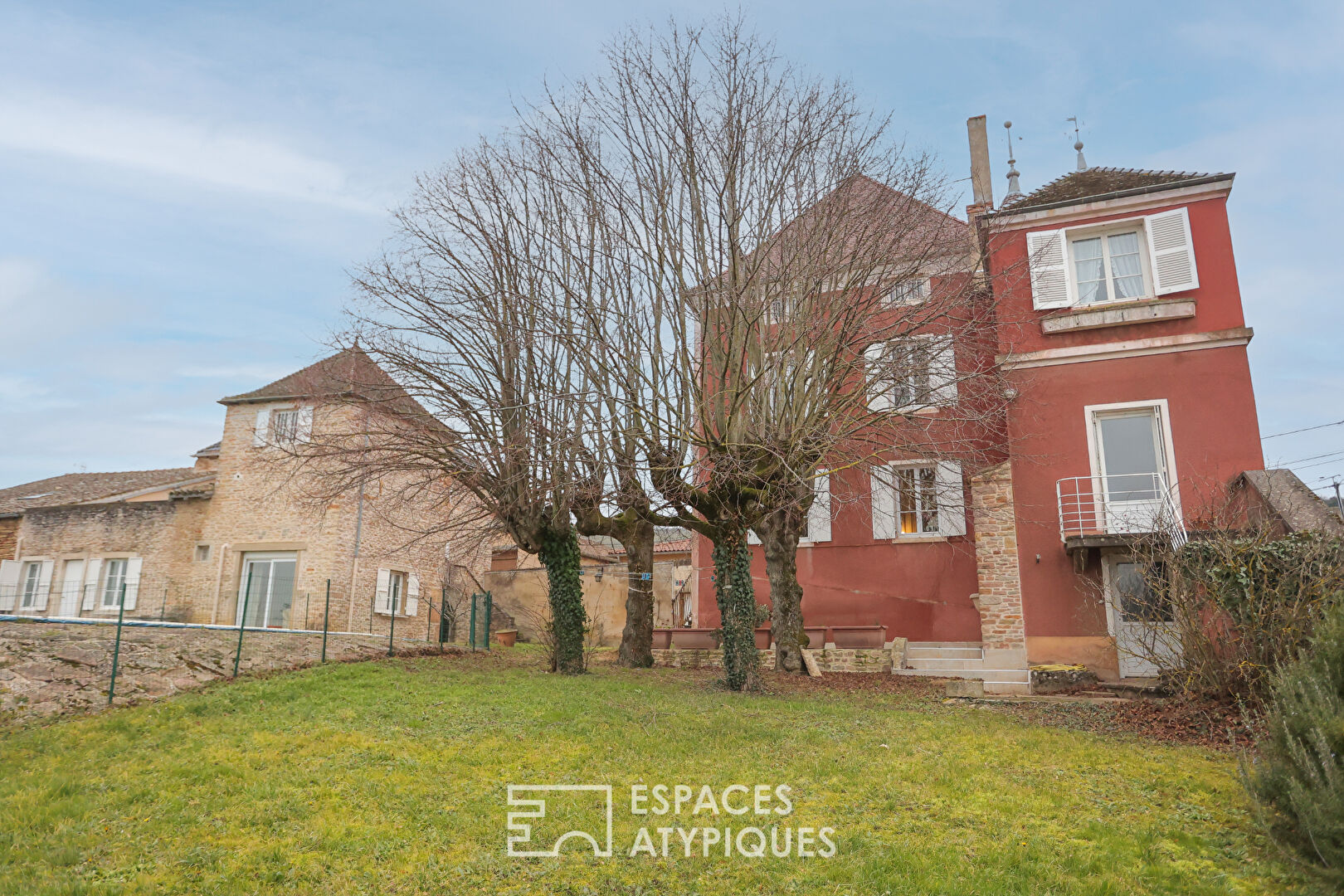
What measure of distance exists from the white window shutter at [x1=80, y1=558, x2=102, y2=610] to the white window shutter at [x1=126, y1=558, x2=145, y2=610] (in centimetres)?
104

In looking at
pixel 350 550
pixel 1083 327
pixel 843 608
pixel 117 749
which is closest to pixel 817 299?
pixel 1083 327

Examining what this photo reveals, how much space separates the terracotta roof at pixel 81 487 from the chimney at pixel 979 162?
854 inches

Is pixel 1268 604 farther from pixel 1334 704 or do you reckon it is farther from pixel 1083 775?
pixel 1334 704

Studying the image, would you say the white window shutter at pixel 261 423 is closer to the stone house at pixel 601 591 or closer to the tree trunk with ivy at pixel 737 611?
the stone house at pixel 601 591

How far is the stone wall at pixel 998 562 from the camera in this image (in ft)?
49.2

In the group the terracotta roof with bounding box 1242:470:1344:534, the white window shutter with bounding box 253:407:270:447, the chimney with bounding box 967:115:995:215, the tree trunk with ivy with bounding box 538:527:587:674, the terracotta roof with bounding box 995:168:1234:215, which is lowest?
the tree trunk with ivy with bounding box 538:527:587:674

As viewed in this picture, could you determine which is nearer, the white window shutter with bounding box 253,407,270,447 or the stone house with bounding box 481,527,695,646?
the white window shutter with bounding box 253,407,270,447

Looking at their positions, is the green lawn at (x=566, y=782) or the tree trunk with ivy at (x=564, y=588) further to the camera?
the tree trunk with ivy at (x=564, y=588)

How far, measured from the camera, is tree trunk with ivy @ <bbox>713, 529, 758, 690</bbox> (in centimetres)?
1290

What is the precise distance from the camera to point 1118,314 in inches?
600

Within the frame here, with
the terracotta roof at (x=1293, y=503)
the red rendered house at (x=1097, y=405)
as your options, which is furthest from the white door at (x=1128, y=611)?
the terracotta roof at (x=1293, y=503)

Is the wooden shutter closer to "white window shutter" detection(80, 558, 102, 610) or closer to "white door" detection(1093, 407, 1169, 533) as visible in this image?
"white window shutter" detection(80, 558, 102, 610)

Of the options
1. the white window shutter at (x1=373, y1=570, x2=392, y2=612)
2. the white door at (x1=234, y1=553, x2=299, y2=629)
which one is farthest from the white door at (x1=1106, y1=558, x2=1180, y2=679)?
the white door at (x1=234, y1=553, x2=299, y2=629)
